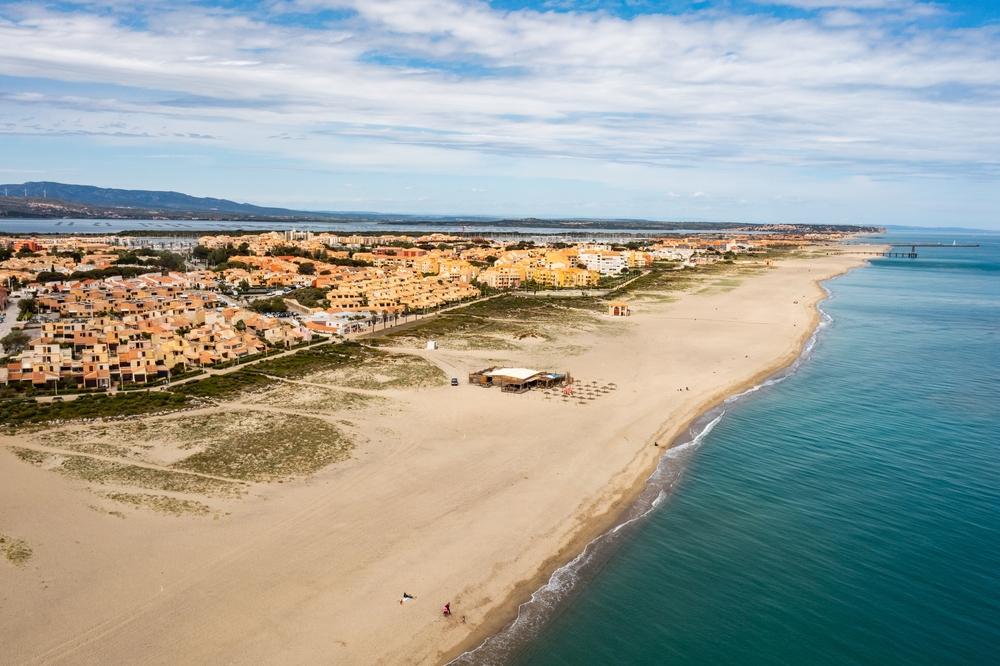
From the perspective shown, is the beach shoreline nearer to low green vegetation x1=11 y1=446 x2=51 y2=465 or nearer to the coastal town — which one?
low green vegetation x1=11 y1=446 x2=51 y2=465

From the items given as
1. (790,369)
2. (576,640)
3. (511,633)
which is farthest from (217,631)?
(790,369)

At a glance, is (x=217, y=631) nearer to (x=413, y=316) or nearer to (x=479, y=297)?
(x=413, y=316)

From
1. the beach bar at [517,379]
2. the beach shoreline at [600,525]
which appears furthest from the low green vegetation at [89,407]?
the beach shoreline at [600,525]

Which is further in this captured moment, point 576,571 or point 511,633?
A: point 576,571

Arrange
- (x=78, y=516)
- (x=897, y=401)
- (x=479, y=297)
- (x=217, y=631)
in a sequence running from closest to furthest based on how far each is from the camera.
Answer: (x=217, y=631), (x=78, y=516), (x=897, y=401), (x=479, y=297)

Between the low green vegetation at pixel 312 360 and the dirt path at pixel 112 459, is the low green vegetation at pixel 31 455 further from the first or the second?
the low green vegetation at pixel 312 360

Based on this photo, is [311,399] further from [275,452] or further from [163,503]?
[163,503]

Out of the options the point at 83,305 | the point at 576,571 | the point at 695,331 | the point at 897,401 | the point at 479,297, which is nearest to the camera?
the point at 576,571
